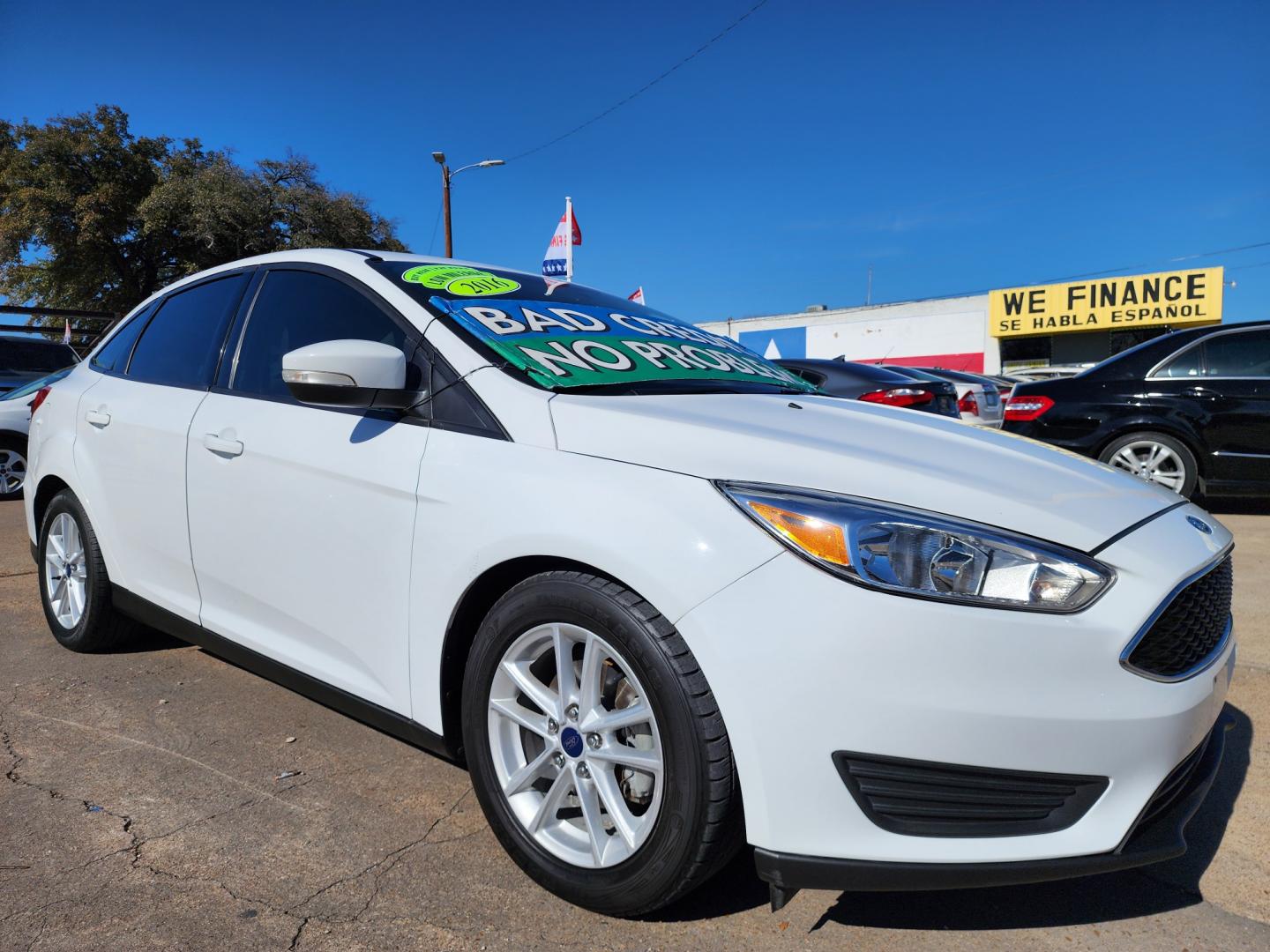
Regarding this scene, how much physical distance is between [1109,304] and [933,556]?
Answer: 3385cm

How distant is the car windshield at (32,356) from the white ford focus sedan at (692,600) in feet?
33.4

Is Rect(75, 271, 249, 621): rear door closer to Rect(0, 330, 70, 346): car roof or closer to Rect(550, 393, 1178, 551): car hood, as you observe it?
Rect(550, 393, 1178, 551): car hood

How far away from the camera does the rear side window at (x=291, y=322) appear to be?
2594mm

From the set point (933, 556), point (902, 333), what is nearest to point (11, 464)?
point (933, 556)

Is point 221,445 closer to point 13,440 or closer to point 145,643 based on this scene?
point 145,643

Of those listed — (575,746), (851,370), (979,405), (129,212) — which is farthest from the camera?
(129,212)

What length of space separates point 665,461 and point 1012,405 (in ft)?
20.5

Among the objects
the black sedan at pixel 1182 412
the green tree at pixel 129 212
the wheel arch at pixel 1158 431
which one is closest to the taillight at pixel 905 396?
the black sedan at pixel 1182 412

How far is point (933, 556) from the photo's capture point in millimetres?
1599

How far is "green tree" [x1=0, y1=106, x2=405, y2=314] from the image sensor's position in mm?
23000

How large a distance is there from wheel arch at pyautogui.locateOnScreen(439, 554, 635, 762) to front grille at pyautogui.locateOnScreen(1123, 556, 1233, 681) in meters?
1.10

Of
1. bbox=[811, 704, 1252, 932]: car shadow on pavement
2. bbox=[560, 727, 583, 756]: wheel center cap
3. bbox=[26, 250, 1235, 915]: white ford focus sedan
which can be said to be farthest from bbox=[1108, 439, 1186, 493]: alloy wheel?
bbox=[560, 727, 583, 756]: wheel center cap

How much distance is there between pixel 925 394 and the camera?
6512 mm

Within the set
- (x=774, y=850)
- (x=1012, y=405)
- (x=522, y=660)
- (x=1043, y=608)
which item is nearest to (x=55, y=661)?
(x=522, y=660)
